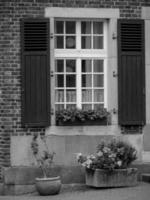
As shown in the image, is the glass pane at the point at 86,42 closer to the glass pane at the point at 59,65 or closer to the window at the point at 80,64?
the window at the point at 80,64

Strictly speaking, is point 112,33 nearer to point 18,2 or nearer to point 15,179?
point 18,2

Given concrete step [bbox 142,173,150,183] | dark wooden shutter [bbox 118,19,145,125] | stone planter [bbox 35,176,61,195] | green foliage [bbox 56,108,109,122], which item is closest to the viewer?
stone planter [bbox 35,176,61,195]

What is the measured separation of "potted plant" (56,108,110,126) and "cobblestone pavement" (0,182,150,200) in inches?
54.7

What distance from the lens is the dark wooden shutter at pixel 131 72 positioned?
13023 mm

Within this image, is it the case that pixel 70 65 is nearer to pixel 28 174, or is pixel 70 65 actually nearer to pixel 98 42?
pixel 98 42

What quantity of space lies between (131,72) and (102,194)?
286 cm

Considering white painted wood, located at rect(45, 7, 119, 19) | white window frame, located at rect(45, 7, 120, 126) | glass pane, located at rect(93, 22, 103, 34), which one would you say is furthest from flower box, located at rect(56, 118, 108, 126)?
white painted wood, located at rect(45, 7, 119, 19)

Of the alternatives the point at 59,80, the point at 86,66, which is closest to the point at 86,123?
the point at 59,80

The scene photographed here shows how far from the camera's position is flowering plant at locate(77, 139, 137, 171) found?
12.0 meters

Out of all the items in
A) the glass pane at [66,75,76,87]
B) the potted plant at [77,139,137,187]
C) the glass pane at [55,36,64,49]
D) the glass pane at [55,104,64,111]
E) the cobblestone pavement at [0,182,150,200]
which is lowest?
the cobblestone pavement at [0,182,150,200]

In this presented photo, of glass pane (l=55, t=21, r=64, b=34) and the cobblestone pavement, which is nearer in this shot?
the cobblestone pavement

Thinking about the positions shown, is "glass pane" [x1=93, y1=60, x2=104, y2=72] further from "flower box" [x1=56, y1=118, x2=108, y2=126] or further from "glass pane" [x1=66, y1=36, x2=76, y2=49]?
"flower box" [x1=56, y1=118, x2=108, y2=126]

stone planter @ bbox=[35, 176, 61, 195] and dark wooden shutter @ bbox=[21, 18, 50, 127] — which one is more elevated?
dark wooden shutter @ bbox=[21, 18, 50, 127]

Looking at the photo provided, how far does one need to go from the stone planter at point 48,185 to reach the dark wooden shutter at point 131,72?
6.95 ft
